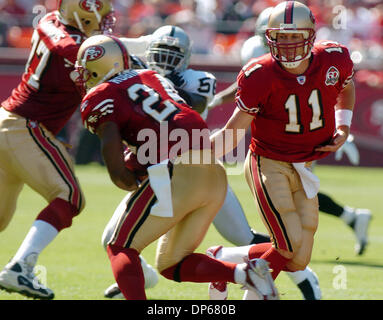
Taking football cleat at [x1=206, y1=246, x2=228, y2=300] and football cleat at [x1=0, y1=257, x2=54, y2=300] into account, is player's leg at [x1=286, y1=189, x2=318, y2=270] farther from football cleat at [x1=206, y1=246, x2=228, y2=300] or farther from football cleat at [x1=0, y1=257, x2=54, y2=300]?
football cleat at [x1=0, y1=257, x2=54, y2=300]

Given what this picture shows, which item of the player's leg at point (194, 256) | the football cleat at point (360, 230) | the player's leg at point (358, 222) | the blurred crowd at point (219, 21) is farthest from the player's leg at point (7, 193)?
the blurred crowd at point (219, 21)

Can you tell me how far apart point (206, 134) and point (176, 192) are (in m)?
0.35

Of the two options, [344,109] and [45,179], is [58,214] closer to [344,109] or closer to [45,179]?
[45,179]

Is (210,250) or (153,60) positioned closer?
(210,250)

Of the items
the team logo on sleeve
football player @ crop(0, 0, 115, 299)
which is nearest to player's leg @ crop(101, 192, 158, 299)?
football player @ crop(0, 0, 115, 299)

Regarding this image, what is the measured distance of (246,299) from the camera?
4.26 m

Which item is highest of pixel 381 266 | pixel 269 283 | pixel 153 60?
pixel 153 60

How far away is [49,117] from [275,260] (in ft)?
5.79

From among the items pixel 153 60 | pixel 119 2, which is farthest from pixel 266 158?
pixel 119 2

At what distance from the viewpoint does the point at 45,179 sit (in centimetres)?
482

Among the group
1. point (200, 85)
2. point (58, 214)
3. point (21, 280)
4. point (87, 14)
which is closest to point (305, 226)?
point (200, 85)

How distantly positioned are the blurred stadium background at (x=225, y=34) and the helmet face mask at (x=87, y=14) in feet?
23.8

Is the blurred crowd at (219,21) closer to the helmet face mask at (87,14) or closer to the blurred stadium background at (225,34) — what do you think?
the blurred stadium background at (225,34)
